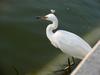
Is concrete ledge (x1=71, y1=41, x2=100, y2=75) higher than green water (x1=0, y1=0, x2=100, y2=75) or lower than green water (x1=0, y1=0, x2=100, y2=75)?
lower

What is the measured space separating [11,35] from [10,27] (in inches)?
11.5

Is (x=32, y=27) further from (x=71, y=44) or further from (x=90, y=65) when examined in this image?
(x=90, y=65)

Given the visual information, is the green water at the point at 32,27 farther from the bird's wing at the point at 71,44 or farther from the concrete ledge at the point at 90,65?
the concrete ledge at the point at 90,65

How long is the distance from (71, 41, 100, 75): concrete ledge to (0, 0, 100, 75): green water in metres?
3.87

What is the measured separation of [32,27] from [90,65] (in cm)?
544

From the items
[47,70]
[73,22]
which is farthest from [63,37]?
[73,22]

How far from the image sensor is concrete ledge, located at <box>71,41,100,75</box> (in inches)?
60.2

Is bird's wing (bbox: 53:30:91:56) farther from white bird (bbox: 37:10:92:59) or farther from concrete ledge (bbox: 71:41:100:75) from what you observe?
concrete ledge (bbox: 71:41:100:75)

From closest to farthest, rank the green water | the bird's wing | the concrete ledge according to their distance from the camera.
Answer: the concrete ledge < the bird's wing < the green water

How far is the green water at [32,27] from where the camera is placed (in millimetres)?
5816

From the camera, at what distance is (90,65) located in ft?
5.21

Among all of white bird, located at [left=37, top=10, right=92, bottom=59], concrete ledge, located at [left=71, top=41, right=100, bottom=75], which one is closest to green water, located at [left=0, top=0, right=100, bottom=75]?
white bird, located at [left=37, top=10, right=92, bottom=59]

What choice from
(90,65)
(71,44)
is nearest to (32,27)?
(71,44)

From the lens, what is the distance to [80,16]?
25.8 feet
